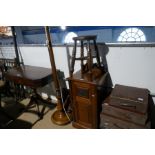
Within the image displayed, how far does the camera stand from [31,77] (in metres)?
2.15

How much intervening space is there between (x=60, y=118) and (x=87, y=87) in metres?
0.81

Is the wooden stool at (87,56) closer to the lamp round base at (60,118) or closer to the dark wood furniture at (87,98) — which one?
the dark wood furniture at (87,98)

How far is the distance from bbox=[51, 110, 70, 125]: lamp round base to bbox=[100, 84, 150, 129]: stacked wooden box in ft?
2.01

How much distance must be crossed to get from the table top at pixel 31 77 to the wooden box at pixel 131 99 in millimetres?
950

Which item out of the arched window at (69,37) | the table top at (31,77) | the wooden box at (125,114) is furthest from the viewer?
the arched window at (69,37)

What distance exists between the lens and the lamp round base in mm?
2227

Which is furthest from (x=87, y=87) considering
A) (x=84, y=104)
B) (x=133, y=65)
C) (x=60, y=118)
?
(x=60, y=118)

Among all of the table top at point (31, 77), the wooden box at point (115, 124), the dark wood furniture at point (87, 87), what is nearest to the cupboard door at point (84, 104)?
the dark wood furniture at point (87, 87)

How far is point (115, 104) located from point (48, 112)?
1331mm

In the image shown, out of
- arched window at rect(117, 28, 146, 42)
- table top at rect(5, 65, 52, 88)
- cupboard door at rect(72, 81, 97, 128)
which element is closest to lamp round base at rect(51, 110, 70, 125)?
cupboard door at rect(72, 81, 97, 128)

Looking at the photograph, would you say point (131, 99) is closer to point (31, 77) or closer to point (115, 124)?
point (115, 124)

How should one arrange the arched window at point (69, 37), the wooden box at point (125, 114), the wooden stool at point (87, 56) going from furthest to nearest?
the arched window at point (69, 37) → the wooden stool at point (87, 56) → the wooden box at point (125, 114)

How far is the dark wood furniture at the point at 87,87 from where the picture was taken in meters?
1.71
